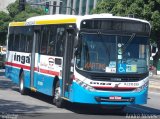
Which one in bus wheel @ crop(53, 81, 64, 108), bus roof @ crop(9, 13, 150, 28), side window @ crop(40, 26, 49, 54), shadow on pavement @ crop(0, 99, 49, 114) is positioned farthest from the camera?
side window @ crop(40, 26, 49, 54)

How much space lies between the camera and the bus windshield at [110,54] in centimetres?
1596

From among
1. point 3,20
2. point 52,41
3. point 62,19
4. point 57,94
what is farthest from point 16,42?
point 3,20

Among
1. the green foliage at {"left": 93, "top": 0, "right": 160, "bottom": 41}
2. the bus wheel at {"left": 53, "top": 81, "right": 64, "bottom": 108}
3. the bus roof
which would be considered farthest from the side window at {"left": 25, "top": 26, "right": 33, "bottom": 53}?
the green foliage at {"left": 93, "top": 0, "right": 160, "bottom": 41}

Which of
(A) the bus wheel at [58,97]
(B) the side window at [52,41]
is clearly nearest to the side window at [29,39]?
(B) the side window at [52,41]

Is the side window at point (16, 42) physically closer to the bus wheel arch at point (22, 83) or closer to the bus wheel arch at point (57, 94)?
the bus wheel arch at point (22, 83)

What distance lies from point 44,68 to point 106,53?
3.77 metres

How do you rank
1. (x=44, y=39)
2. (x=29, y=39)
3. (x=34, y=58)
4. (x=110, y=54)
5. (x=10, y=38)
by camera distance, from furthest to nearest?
(x=10, y=38)
(x=29, y=39)
(x=34, y=58)
(x=44, y=39)
(x=110, y=54)

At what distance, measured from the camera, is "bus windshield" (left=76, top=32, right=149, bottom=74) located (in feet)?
52.4

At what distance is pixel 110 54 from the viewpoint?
1608 centimetres

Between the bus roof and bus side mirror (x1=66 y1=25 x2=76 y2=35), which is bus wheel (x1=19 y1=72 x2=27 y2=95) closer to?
the bus roof

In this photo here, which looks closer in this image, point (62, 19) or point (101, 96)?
point (101, 96)

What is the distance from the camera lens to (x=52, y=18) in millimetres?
19156

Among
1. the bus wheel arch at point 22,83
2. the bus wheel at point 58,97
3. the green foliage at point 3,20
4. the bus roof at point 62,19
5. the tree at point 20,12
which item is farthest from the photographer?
the green foliage at point 3,20

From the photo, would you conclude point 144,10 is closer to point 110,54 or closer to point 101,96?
point 110,54
